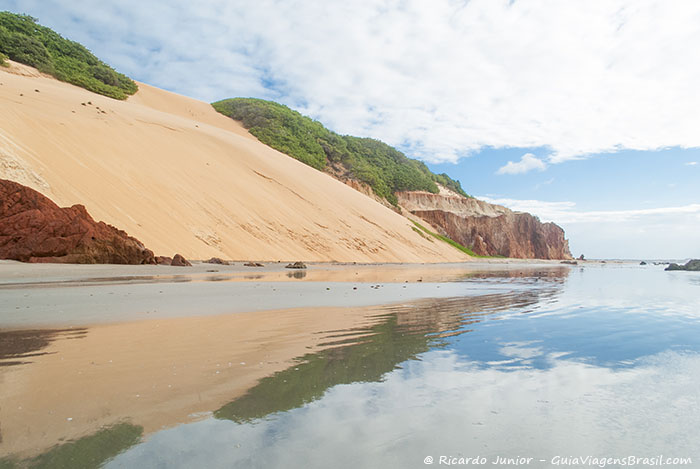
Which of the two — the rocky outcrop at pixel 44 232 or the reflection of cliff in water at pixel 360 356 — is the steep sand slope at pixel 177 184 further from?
the reflection of cliff in water at pixel 360 356

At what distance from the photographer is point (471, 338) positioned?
4.33 metres

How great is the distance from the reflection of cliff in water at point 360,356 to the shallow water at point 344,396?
0.02 metres

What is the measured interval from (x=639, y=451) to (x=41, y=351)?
434 centimetres

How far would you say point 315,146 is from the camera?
5175 centimetres

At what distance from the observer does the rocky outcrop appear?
11.3 metres

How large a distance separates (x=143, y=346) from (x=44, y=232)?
1027 centimetres

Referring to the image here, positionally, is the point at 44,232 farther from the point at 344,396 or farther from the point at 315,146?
the point at 315,146

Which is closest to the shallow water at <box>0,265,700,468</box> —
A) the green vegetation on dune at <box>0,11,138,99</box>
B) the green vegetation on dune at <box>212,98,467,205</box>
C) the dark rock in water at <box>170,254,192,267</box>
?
the dark rock in water at <box>170,254,192,267</box>

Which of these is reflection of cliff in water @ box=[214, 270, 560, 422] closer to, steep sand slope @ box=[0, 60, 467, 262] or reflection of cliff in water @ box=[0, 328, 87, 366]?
reflection of cliff in water @ box=[0, 328, 87, 366]

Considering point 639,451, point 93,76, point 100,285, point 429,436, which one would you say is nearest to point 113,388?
point 429,436

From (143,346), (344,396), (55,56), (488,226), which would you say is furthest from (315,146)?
(344,396)

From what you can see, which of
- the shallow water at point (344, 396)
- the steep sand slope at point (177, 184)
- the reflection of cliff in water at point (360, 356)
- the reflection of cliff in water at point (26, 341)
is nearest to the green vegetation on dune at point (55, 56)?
the steep sand slope at point (177, 184)

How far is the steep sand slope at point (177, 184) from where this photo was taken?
→ 52.3 feet

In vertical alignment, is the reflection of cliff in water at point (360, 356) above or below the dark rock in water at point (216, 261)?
below
